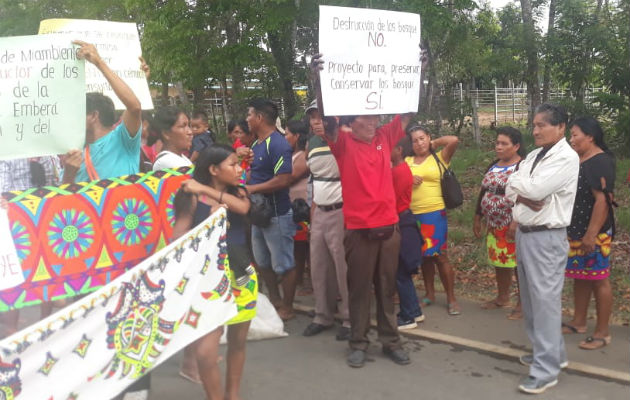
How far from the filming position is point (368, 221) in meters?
4.57

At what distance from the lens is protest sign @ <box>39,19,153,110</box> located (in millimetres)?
4578

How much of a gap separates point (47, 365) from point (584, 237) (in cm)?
371

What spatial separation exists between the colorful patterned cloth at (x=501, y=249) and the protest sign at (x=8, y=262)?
3.96 metres

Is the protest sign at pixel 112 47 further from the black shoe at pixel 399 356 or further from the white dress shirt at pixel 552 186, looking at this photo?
the white dress shirt at pixel 552 186

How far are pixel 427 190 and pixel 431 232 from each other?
39 centimetres

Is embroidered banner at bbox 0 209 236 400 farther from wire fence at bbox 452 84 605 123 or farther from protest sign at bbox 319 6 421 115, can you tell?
wire fence at bbox 452 84 605 123

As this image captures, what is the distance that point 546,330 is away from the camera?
416 cm

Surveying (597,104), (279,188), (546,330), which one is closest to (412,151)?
(279,188)

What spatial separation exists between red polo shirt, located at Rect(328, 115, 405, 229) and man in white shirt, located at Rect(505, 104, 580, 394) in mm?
891

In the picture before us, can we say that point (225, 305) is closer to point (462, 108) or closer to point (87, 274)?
point (87, 274)

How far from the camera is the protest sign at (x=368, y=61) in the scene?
13.9 feet

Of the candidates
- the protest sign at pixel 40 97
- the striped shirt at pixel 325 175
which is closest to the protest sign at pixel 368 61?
the striped shirt at pixel 325 175

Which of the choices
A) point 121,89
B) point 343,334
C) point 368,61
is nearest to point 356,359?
point 343,334

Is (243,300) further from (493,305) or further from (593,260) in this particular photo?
(493,305)
